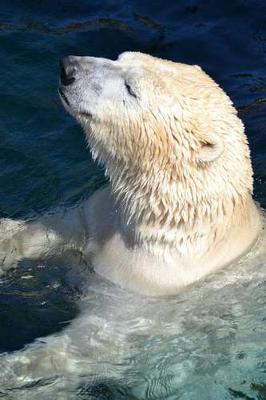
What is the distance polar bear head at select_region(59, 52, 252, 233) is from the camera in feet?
16.0

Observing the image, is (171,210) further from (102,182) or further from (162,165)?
(102,182)

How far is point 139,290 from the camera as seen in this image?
5234 mm

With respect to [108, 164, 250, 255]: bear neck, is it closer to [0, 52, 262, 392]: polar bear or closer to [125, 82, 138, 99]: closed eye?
[0, 52, 262, 392]: polar bear

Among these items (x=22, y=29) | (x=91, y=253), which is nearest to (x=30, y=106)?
(x=22, y=29)

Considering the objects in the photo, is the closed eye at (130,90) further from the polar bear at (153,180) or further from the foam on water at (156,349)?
the foam on water at (156,349)

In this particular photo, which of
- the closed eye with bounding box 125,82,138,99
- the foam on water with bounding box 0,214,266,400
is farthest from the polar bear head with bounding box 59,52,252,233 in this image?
the foam on water with bounding box 0,214,266,400

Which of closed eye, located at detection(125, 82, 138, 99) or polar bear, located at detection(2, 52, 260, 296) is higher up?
closed eye, located at detection(125, 82, 138, 99)

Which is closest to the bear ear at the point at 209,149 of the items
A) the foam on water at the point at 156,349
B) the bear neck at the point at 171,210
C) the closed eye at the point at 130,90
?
the bear neck at the point at 171,210

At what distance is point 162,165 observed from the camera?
16.4 ft

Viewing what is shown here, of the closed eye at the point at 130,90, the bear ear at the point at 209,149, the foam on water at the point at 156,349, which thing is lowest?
the foam on water at the point at 156,349

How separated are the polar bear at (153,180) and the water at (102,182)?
0.09m

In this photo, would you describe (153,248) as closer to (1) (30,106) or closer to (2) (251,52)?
(1) (30,106)

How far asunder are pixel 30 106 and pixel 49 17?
73.2 inches

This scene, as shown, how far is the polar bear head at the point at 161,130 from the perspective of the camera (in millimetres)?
4883
